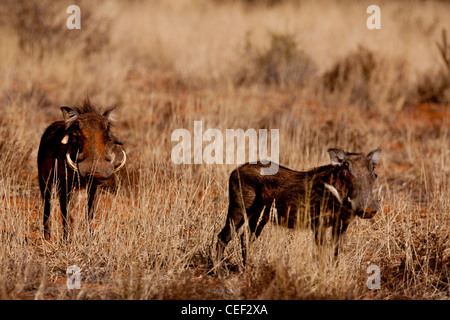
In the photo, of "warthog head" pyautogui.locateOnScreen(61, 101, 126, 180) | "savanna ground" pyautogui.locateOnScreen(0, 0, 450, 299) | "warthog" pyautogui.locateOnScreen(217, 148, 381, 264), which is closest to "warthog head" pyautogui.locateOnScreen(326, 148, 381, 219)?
"warthog" pyautogui.locateOnScreen(217, 148, 381, 264)

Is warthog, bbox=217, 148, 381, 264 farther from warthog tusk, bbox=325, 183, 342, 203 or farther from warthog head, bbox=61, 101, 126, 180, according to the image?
warthog head, bbox=61, 101, 126, 180

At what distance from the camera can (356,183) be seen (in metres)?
4.26

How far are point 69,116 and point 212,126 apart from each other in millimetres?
3557

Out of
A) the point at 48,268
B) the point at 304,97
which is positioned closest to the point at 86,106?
the point at 48,268

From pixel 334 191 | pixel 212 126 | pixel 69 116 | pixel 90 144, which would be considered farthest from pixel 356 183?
pixel 212 126

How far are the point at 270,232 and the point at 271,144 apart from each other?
3.42 meters

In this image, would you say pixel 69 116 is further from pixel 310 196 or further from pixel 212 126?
pixel 212 126

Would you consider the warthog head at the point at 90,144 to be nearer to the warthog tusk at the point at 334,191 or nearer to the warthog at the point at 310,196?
the warthog at the point at 310,196

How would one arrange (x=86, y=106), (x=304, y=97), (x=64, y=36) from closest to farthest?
(x=86, y=106) < (x=304, y=97) < (x=64, y=36)

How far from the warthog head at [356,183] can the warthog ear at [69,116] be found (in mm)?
Result: 2061

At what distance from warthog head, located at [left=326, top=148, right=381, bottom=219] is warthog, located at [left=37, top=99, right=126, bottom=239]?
163 cm

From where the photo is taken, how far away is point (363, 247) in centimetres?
527

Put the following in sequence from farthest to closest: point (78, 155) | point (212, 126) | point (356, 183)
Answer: point (212, 126)
point (78, 155)
point (356, 183)
